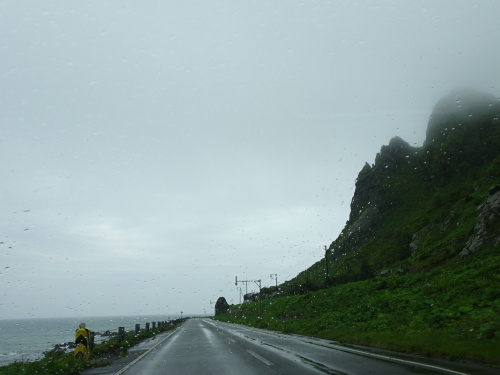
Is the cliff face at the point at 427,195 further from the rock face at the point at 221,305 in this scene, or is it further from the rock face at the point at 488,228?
the rock face at the point at 221,305

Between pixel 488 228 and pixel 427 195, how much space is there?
6369 centimetres

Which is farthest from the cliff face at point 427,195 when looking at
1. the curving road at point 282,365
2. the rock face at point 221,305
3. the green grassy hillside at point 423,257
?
the rock face at point 221,305

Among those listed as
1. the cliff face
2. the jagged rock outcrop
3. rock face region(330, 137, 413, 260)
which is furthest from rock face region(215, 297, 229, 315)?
the jagged rock outcrop

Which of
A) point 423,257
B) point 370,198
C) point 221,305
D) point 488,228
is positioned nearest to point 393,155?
point 370,198

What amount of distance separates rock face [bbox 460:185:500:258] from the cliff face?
15 centimetres

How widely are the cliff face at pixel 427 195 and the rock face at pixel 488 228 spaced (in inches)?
5.7

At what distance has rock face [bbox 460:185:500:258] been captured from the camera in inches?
1468

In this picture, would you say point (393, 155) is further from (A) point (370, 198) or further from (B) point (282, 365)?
(B) point (282, 365)

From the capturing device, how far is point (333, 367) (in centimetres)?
1019

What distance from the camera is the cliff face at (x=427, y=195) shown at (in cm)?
5759

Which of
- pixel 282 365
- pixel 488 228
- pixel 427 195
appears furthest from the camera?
pixel 427 195

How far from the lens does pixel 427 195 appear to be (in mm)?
99125

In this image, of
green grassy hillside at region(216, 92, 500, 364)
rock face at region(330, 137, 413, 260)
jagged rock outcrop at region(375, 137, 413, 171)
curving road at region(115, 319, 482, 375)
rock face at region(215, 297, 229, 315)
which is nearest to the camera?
curving road at region(115, 319, 482, 375)

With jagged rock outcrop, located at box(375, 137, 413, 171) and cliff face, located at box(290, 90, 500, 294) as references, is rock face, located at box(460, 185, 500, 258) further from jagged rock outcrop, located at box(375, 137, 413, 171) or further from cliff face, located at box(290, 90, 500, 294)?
jagged rock outcrop, located at box(375, 137, 413, 171)
